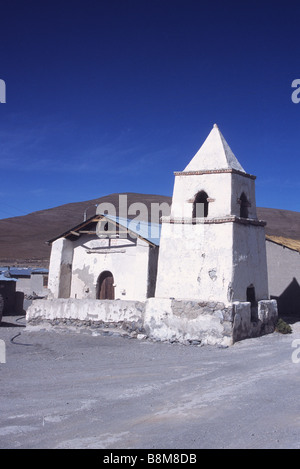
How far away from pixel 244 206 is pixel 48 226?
91.1m

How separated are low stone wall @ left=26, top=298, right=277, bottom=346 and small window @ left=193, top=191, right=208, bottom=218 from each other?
3363 millimetres

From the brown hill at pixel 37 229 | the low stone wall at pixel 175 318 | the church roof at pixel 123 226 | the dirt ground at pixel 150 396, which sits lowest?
the dirt ground at pixel 150 396

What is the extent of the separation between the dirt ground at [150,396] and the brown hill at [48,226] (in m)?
58.8

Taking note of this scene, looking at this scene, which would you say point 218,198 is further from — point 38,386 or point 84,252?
point 38,386

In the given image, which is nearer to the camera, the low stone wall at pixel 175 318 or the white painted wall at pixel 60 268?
the low stone wall at pixel 175 318

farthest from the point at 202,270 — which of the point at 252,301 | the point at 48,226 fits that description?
the point at 48,226

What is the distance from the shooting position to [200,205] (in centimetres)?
1569

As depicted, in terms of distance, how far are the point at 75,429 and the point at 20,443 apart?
802 mm

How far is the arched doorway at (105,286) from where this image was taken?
19.1 metres

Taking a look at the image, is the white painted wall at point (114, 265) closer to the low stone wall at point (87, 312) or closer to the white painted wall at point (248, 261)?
the low stone wall at point (87, 312)

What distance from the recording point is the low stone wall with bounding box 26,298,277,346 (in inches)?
527

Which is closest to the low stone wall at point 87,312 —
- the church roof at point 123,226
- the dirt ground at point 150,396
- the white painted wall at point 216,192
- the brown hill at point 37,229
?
the dirt ground at point 150,396

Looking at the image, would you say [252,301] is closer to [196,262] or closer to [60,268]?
[196,262]
